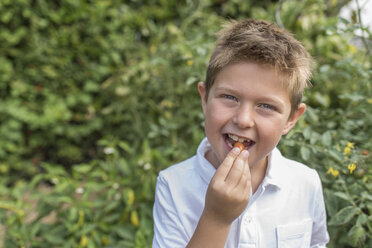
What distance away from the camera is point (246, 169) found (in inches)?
35.8

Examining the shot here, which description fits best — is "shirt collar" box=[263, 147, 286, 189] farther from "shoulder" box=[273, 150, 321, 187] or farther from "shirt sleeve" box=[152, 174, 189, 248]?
"shirt sleeve" box=[152, 174, 189, 248]

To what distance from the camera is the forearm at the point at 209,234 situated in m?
0.89

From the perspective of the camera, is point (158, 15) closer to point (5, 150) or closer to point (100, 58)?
point (100, 58)

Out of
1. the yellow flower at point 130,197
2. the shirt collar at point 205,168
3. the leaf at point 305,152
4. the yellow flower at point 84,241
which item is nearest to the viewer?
the shirt collar at point 205,168

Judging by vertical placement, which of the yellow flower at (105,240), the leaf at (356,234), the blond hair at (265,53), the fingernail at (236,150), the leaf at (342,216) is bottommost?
the yellow flower at (105,240)

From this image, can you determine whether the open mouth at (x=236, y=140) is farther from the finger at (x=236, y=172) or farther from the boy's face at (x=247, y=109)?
the finger at (x=236, y=172)

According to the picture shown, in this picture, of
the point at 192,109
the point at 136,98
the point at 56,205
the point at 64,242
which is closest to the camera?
the point at 64,242

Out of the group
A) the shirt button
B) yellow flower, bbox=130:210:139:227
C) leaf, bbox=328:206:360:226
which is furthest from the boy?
yellow flower, bbox=130:210:139:227

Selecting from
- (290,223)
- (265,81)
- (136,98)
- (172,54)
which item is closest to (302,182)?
(290,223)

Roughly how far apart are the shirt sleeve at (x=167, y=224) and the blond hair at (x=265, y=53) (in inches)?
15.9

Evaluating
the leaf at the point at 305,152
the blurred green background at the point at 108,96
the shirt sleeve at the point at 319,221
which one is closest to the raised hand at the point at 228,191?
the shirt sleeve at the point at 319,221

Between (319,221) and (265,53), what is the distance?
26.6 inches

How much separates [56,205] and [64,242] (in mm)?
252

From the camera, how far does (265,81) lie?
96cm
